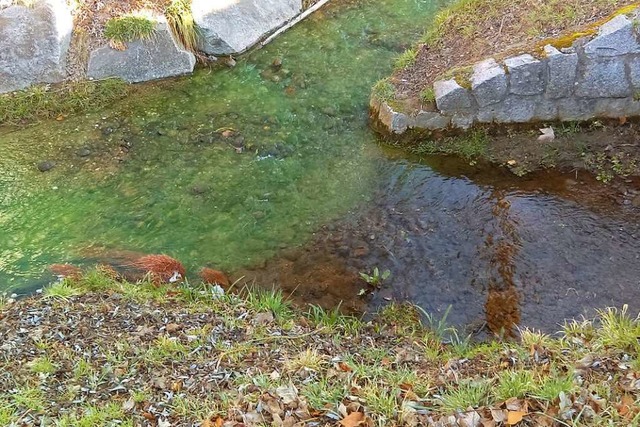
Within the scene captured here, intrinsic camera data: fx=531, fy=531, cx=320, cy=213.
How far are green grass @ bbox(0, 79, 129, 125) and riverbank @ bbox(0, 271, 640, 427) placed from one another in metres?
3.61

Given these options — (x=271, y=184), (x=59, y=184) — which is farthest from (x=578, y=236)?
(x=59, y=184)

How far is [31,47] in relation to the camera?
305 inches

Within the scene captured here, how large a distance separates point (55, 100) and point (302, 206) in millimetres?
4255

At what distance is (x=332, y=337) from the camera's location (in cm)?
435

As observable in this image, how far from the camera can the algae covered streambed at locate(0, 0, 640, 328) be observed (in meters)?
4.99

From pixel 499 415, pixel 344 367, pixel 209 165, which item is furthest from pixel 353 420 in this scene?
pixel 209 165

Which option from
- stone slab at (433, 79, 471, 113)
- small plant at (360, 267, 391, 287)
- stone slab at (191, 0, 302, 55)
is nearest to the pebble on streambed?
stone slab at (191, 0, 302, 55)

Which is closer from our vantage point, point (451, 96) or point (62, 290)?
point (62, 290)

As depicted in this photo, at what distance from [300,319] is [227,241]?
1.49 metres

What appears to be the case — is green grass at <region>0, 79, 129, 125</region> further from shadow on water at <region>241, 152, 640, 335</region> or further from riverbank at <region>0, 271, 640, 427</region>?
shadow on water at <region>241, 152, 640, 335</region>

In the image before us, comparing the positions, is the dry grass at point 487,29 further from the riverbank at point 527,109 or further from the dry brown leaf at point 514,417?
the dry brown leaf at point 514,417

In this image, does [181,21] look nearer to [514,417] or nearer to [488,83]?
[488,83]

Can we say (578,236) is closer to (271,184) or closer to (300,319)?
(300,319)

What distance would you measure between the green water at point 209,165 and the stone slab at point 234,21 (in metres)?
0.36
